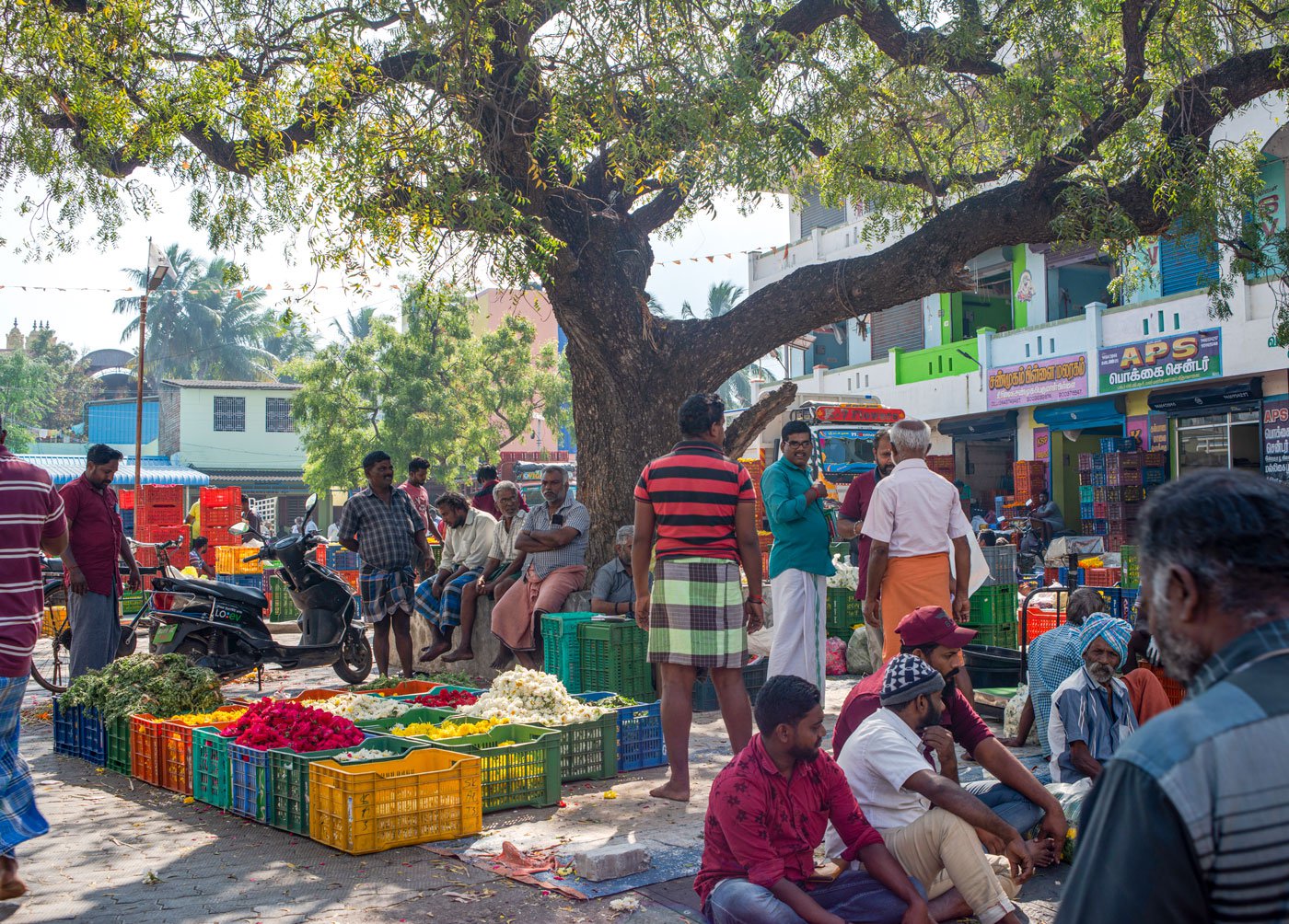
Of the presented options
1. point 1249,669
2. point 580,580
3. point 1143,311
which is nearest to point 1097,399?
point 1143,311

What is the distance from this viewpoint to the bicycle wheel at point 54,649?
33.5 ft

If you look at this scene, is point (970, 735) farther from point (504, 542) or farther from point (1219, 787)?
point (504, 542)

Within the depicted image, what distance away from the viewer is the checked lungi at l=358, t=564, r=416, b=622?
33.9ft

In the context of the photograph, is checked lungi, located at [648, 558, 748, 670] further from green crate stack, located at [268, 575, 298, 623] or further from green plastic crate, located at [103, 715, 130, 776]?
green crate stack, located at [268, 575, 298, 623]

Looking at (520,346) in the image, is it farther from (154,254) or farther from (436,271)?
(436,271)

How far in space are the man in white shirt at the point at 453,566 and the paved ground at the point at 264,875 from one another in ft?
14.6

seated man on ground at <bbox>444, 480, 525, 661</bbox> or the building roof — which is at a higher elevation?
the building roof

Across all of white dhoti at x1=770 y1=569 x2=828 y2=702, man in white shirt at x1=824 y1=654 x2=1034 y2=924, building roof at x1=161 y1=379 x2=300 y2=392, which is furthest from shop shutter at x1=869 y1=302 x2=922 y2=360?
man in white shirt at x1=824 y1=654 x2=1034 y2=924

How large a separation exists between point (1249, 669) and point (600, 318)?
9086mm

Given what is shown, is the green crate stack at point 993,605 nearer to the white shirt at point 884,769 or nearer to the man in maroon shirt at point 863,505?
the man in maroon shirt at point 863,505

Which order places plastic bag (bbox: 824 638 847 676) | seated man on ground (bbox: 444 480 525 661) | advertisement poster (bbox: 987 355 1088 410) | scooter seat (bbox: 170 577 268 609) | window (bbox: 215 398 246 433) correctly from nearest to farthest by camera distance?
scooter seat (bbox: 170 577 268 609), seated man on ground (bbox: 444 480 525 661), plastic bag (bbox: 824 638 847 676), advertisement poster (bbox: 987 355 1088 410), window (bbox: 215 398 246 433)

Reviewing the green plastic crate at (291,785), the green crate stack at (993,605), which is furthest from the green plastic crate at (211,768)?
the green crate stack at (993,605)

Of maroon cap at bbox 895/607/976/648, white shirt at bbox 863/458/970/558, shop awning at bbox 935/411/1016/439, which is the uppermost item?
shop awning at bbox 935/411/1016/439

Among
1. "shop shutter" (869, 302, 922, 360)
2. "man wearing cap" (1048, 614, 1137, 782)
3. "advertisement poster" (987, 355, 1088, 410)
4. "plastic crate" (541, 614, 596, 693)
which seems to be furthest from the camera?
"shop shutter" (869, 302, 922, 360)
